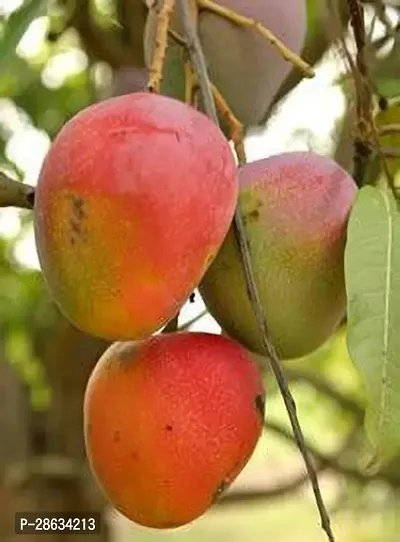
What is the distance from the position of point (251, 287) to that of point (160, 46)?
0.36 feet

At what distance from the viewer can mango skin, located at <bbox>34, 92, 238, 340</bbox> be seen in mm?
504

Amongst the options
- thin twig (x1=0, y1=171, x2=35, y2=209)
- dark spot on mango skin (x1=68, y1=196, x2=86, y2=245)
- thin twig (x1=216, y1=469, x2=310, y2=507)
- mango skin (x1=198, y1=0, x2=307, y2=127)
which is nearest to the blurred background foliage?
thin twig (x1=216, y1=469, x2=310, y2=507)

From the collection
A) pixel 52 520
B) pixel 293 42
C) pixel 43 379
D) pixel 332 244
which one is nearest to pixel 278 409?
pixel 43 379

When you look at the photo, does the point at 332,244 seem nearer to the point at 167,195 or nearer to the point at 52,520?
the point at 167,195

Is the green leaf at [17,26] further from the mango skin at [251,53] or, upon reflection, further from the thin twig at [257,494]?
the thin twig at [257,494]

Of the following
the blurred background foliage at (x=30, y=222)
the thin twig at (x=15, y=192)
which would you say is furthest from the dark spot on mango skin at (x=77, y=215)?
the blurred background foliage at (x=30, y=222)

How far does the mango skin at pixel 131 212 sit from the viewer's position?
504mm

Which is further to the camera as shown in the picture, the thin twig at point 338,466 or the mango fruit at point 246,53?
the thin twig at point 338,466

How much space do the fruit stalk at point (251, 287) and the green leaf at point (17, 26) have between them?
10cm

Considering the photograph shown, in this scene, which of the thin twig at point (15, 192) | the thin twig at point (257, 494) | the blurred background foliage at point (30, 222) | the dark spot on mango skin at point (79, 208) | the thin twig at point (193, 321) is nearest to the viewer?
the dark spot on mango skin at point (79, 208)

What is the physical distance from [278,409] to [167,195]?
1.29 metres

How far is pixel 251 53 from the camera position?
0.70 m

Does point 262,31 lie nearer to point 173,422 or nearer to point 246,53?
point 246,53

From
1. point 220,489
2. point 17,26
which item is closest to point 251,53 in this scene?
point 17,26
